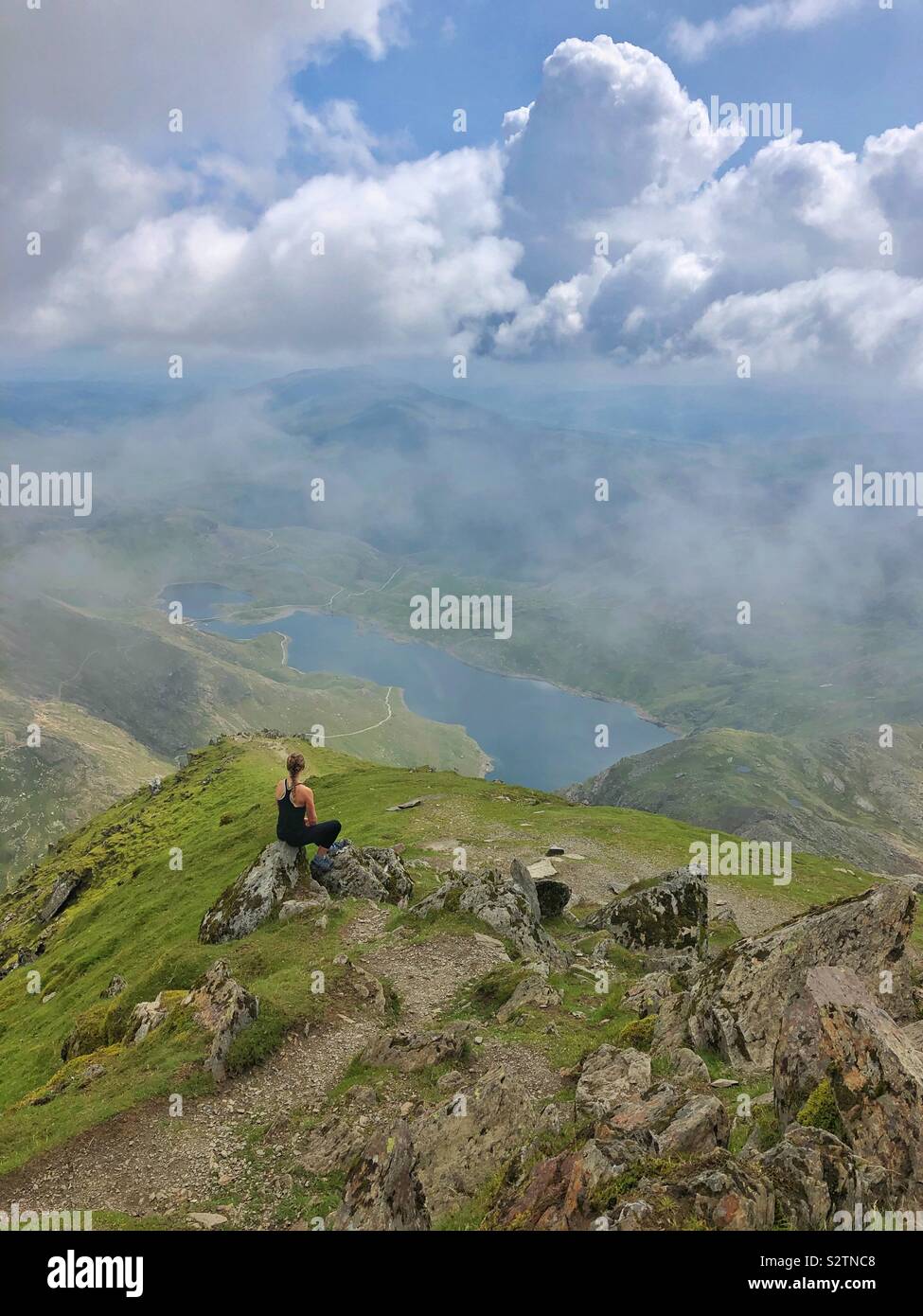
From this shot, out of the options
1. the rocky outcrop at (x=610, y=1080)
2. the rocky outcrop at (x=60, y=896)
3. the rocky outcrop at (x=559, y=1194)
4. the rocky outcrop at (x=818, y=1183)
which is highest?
the rocky outcrop at (x=818, y=1183)

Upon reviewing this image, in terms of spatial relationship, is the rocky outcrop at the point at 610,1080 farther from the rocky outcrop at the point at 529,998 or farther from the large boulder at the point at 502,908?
the large boulder at the point at 502,908

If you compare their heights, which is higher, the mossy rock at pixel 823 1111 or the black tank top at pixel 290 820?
the black tank top at pixel 290 820

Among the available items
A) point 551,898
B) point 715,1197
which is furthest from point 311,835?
point 715,1197

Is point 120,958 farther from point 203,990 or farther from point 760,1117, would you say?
point 760,1117

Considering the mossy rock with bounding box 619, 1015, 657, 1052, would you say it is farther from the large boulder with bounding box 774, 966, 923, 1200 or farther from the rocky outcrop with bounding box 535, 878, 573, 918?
the rocky outcrop with bounding box 535, 878, 573, 918

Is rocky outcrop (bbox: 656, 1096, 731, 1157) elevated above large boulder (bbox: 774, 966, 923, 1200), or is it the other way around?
large boulder (bbox: 774, 966, 923, 1200)

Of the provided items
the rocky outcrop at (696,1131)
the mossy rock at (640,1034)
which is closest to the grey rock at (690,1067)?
the mossy rock at (640,1034)

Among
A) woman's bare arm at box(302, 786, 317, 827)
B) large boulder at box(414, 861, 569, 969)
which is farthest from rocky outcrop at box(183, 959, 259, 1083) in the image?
large boulder at box(414, 861, 569, 969)
